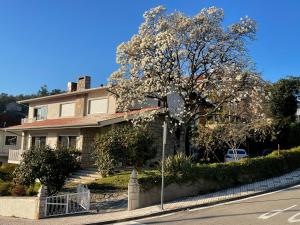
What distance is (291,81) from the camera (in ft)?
129

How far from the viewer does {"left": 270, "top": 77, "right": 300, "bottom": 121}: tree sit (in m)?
38.4

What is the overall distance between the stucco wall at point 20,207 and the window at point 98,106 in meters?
17.5

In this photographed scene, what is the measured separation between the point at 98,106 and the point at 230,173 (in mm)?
18001

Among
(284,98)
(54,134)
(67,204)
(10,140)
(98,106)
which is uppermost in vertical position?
(284,98)

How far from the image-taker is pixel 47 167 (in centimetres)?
1894

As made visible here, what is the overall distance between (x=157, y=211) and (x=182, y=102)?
11.8m

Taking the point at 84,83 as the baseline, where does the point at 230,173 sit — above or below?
below

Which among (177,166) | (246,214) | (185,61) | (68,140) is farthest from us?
(68,140)

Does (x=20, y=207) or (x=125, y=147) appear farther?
(x=125, y=147)

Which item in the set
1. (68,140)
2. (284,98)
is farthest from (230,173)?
(284,98)

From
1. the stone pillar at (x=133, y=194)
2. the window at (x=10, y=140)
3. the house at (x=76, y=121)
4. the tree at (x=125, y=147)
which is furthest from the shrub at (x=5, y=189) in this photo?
the window at (x=10, y=140)

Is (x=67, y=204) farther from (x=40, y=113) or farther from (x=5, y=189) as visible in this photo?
(x=40, y=113)

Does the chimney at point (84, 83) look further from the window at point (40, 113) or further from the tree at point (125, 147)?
the tree at point (125, 147)

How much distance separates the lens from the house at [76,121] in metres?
30.7
